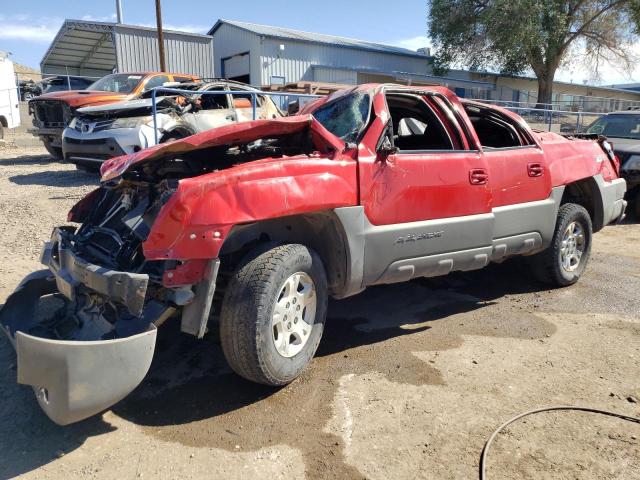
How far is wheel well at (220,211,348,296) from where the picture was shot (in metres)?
3.23

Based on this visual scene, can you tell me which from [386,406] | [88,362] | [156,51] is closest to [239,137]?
[88,362]

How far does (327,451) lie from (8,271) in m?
4.09

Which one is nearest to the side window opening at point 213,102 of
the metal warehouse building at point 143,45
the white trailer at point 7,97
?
the white trailer at point 7,97

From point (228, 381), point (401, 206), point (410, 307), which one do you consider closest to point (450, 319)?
point (410, 307)

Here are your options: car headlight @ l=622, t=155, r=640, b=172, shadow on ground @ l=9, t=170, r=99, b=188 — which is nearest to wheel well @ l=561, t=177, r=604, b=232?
car headlight @ l=622, t=155, r=640, b=172

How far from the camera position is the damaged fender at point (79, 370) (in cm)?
247

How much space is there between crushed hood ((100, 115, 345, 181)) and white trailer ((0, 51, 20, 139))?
59.8 ft

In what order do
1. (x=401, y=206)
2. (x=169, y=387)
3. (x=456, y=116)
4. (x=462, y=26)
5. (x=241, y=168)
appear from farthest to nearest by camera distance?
1. (x=462, y=26)
2. (x=456, y=116)
3. (x=401, y=206)
4. (x=169, y=387)
5. (x=241, y=168)

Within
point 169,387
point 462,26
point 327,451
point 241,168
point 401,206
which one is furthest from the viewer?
point 462,26

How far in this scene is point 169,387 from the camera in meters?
3.31

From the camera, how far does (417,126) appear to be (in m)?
4.66

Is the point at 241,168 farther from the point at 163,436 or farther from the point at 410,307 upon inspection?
the point at 410,307

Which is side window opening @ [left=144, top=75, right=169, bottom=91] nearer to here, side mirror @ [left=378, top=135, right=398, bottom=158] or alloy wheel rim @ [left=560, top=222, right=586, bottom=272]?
side mirror @ [left=378, top=135, right=398, bottom=158]

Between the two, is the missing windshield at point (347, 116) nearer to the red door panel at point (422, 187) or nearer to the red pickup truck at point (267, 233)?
the red pickup truck at point (267, 233)
